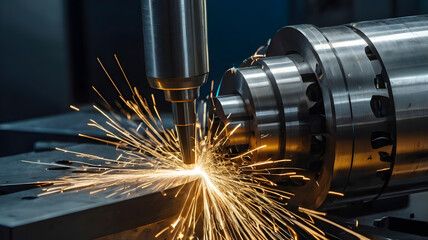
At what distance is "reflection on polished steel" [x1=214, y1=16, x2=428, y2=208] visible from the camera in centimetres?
122

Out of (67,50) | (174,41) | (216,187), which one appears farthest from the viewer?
(67,50)

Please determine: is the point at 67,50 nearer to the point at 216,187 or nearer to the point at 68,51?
the point at 68,51

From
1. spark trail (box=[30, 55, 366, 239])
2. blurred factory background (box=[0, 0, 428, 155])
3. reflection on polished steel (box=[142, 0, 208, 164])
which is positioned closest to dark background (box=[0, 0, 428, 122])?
blurred factory background (box=[0, 0, 428, 155])

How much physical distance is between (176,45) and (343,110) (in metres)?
0.36

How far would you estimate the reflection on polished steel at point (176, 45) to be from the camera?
1146 mm

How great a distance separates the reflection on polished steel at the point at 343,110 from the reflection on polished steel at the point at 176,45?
139mm

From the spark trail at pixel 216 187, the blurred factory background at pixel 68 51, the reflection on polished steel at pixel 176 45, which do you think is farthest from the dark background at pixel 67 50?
the reflection on polished steel at pixel 176 45

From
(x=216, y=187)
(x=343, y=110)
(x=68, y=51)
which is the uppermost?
(x=68, y=51)

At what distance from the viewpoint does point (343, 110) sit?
1203 millimetres

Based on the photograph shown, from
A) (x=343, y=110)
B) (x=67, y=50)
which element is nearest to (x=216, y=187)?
(x=343, y=110)

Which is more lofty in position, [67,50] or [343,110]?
[67,50]

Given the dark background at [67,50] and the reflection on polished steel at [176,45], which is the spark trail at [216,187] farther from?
the dark background at [67,50]

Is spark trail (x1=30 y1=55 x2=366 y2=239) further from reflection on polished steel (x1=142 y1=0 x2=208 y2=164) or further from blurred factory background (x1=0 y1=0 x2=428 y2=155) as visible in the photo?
blurred factory background (x1=0 y1=0 x2=428 y2=155)

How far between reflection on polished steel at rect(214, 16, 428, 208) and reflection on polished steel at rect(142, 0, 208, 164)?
0.46ft
